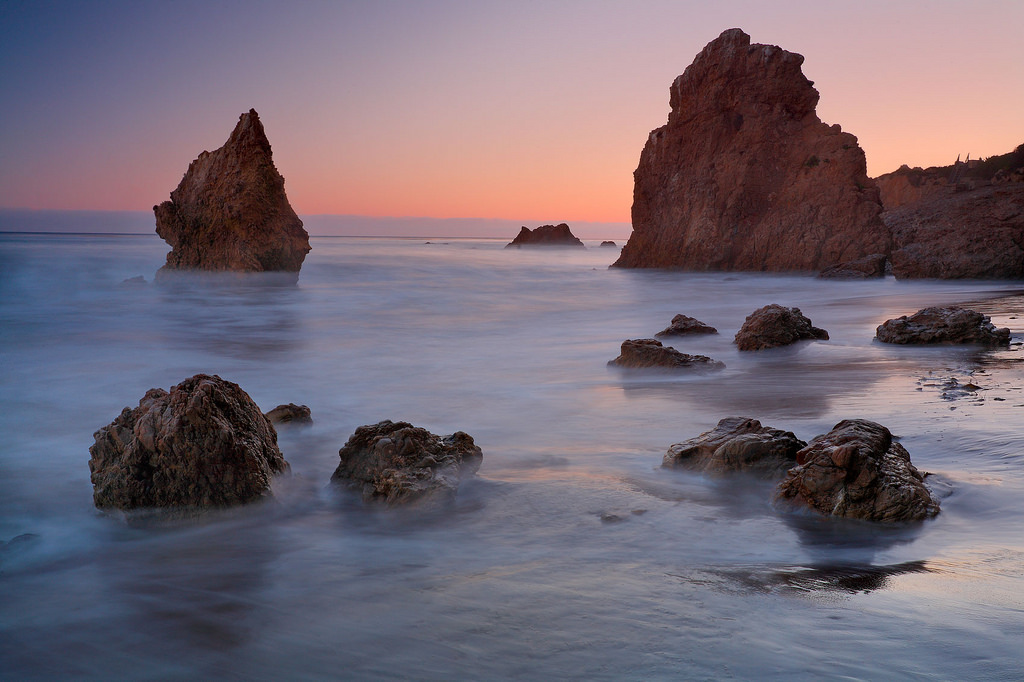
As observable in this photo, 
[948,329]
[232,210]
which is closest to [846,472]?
[948,329]

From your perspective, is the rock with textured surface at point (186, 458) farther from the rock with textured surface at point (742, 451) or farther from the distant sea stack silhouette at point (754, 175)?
the distant sea stack silhouette at point (754, 175)

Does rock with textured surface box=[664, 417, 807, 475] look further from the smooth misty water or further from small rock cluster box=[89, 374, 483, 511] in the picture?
small rock cluster box=[89, 374, 483, 511]

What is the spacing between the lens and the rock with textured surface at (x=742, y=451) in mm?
3154

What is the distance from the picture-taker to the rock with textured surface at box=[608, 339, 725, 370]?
6008 mm

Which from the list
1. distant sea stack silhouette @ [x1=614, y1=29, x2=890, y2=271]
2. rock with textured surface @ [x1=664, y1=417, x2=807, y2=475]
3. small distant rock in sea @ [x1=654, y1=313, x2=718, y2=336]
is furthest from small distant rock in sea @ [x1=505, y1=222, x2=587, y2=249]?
rock with textured surface @ [x1=664, y1=417, x2=807, y2=475]

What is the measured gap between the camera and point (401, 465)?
3221 millimetres

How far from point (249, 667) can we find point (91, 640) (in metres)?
0.59

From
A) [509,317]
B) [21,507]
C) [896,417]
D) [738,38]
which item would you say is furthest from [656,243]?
[21,507]

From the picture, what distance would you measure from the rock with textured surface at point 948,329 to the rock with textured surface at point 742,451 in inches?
161

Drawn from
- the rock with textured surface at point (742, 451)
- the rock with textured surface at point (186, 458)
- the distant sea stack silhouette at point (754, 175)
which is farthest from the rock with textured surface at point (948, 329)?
the distant sea stack silhouette at point (754, 175)

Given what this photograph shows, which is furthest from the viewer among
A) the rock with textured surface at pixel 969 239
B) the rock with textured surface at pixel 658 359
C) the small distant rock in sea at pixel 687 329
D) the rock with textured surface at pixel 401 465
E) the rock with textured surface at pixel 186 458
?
the rock with textured surface at pixel 969 239

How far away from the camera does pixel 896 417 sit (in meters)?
4.05

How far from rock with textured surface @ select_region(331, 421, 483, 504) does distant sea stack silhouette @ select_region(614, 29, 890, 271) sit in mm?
19675

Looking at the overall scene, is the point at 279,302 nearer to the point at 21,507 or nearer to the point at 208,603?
the point at 21,507
